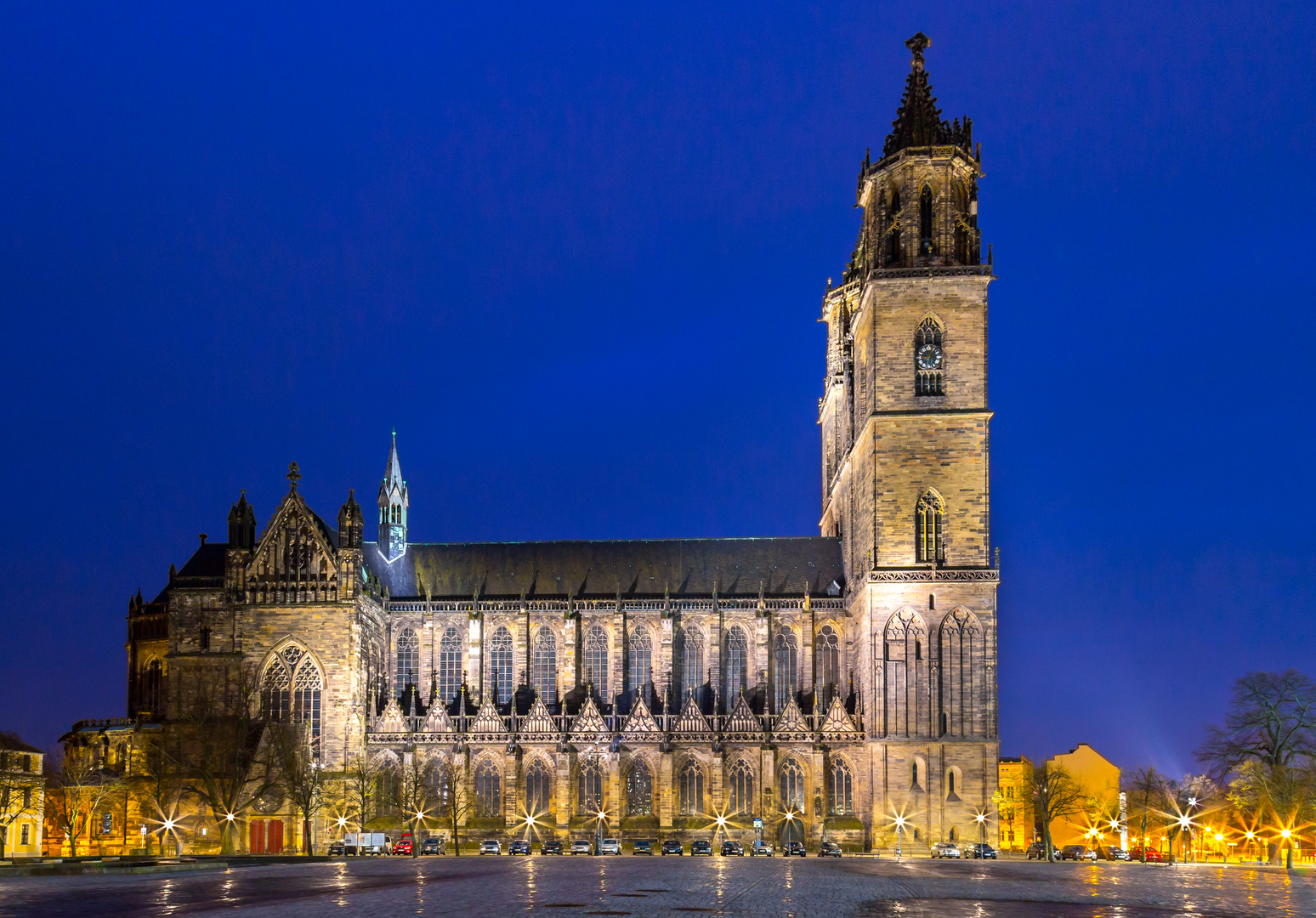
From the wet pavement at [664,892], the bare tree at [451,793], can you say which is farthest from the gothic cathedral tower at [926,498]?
the bare tree at [451,793]

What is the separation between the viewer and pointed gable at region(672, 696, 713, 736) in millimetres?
101562

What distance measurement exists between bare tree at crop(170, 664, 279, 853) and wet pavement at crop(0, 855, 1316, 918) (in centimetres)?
1869

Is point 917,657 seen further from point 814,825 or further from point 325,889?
point 325,889

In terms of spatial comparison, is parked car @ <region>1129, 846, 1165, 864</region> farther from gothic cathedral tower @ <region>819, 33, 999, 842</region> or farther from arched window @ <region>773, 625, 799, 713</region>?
arched window @ <region>773, 625, 799, 713</region>

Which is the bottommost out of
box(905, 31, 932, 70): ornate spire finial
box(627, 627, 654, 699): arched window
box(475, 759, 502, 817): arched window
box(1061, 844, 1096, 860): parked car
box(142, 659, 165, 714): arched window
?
box(1061, 844, 1096, 860): parked car

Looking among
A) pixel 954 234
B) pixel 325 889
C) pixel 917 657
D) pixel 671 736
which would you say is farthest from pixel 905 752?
pixel 325 889

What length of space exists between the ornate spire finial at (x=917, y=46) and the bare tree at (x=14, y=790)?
77468 millimetres

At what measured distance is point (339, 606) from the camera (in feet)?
330

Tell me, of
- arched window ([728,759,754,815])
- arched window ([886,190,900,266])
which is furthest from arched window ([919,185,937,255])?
arched window ([728,759,754,815])

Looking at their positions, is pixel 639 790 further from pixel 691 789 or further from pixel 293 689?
pixel 293 689

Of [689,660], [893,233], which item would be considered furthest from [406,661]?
[893,233]

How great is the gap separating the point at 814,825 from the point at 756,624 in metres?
15.5

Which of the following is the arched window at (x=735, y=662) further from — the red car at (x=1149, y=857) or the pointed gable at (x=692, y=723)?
the red car at (x=1149, y=857)

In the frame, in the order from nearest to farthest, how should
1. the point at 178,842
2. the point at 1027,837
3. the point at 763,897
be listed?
the point at 763,897 < the point at 178,842 < the point at 1027,837
